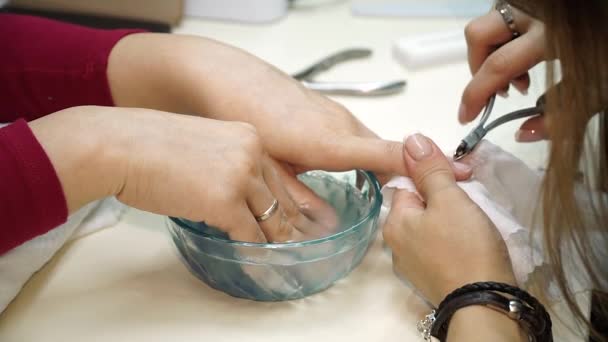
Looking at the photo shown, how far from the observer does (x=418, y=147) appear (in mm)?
541

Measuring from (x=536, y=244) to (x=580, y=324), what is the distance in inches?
2.7

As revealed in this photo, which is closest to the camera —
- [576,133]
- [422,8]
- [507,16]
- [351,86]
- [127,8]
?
[576,133]

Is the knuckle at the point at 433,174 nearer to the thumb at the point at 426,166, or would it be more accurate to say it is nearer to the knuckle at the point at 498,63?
the thumb at the point at 426,166

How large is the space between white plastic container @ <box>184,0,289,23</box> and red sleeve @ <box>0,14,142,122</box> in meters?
0.35

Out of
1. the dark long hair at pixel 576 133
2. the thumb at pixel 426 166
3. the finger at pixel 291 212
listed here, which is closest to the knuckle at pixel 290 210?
the finger at pixel 291 212

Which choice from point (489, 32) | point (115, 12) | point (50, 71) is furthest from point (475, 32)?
point (115, 12)

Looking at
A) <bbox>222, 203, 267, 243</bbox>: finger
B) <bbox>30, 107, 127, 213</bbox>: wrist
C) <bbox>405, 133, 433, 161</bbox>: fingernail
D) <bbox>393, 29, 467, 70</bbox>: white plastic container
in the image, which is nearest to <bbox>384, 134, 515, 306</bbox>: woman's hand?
<bbox>405, 133, 433, 161</bbox>: fingernail

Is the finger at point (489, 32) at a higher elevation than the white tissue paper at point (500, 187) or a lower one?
higher

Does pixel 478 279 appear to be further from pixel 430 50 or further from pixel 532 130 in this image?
pixel 430 50

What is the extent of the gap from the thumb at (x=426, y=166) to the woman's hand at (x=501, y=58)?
0.12 meters

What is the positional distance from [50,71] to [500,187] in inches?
18.2

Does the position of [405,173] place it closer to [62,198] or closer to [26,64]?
[62,198]

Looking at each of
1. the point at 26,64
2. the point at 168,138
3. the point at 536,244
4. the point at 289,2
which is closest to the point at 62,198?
the point at 168,138

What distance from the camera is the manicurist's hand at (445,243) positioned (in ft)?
1.47
